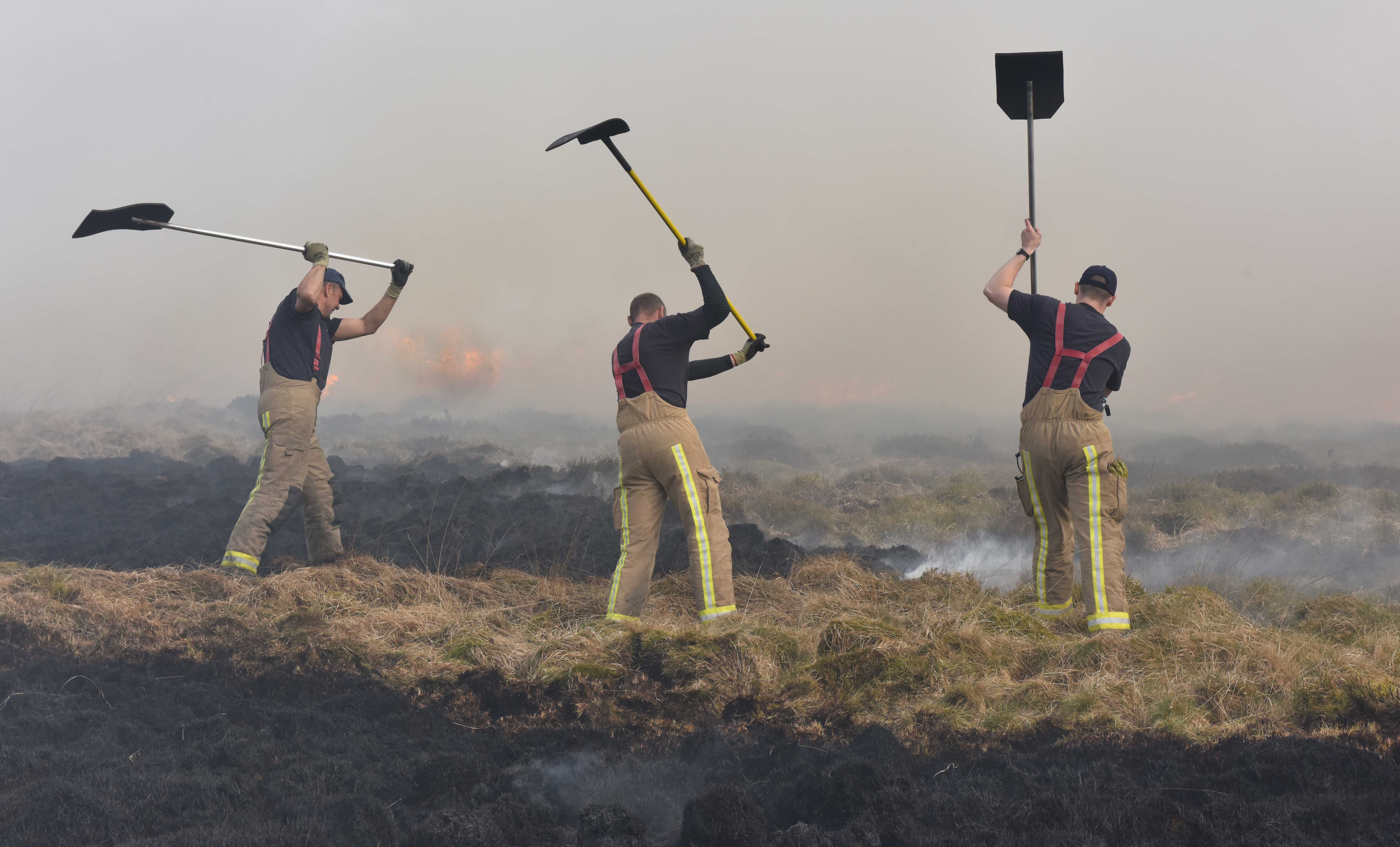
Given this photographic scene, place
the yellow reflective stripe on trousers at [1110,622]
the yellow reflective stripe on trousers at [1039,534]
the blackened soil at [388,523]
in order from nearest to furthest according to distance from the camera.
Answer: the yellow reflective stripe on trousers at [1110,622], the yellow reflective stripe on trousers at [1039,534], the blackened soil at [388,523]

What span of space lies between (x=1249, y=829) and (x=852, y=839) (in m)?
1.49

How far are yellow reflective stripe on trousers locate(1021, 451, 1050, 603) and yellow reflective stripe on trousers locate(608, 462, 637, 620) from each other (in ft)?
9.21

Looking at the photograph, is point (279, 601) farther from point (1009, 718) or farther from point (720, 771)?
point (1009, 718)

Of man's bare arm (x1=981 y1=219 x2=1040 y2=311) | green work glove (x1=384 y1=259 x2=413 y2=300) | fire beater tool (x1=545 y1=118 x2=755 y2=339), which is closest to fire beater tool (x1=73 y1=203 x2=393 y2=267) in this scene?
green work glove (x1=384 y1=259 x2=413 y2=300)

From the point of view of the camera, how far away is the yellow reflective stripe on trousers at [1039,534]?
20.7 ft

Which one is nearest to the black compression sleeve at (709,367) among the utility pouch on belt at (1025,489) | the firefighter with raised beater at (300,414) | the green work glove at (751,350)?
the green work glove at (751,350)

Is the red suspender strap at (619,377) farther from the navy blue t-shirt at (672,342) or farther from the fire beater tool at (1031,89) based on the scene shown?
the fire beater tool at (1031,89)

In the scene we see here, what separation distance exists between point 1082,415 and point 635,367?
2.98 metres

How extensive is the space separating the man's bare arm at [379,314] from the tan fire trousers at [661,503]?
311 centimetres

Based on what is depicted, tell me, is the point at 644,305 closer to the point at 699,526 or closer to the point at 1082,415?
the point at 699,526

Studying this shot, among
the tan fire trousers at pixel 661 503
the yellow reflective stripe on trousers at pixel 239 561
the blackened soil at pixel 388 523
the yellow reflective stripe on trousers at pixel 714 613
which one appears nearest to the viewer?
the yellow reflective stripe on trousers at pixel 714 613

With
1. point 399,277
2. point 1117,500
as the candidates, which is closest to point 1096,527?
point 1117,500

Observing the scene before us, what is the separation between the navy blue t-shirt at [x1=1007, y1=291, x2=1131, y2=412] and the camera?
231 inches

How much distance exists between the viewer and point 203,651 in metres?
5.90
